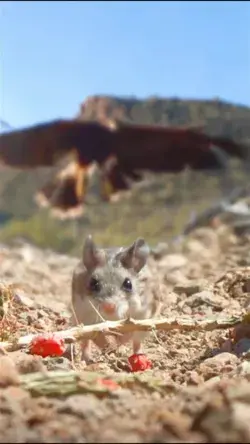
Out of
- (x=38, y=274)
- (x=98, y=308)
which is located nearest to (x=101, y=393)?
(x=98, y=308)

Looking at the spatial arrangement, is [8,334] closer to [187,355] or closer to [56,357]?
[56,357]

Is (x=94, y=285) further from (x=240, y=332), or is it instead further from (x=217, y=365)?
(x=217, y=365)

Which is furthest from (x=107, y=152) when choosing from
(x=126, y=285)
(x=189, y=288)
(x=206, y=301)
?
(x=206, y=301)

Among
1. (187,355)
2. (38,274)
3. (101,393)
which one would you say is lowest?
(38,274)

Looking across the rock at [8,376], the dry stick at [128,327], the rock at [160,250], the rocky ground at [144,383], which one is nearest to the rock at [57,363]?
the rocky ground at [144,383]

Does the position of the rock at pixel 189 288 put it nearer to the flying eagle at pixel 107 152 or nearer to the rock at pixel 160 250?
the rock at pixel 160 250
